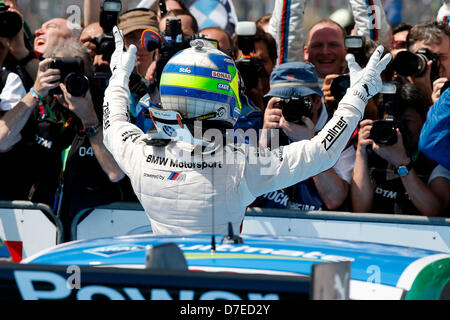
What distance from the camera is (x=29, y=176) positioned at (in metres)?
5.54

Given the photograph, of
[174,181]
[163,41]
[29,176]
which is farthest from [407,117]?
[29,176]

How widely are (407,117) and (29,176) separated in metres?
2.64

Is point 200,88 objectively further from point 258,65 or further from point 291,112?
point 258,65

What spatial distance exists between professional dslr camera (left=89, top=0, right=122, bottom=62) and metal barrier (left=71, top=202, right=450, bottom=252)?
3.45 feet

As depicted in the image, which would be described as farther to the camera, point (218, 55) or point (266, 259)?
point (218, 55)

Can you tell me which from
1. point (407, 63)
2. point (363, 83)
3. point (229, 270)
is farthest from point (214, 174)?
point (407, 63)

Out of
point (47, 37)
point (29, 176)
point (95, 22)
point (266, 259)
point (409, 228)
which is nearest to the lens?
point (266, 259)

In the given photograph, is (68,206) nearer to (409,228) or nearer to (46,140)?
(46,140)

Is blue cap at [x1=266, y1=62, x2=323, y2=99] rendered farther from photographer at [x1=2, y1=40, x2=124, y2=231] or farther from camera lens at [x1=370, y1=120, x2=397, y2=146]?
photographer at [x1=2, y1=40, x2=124, y2=231]

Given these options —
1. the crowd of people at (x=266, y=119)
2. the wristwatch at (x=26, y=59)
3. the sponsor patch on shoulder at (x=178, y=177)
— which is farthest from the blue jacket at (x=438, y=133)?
the wristwatch at (x=26, y=59)

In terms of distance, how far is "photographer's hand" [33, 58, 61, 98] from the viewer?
516 cm

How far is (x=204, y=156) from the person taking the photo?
12.0 feet

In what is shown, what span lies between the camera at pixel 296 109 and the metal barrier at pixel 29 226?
1721mm

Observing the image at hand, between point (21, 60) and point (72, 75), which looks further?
point (21, 60)
